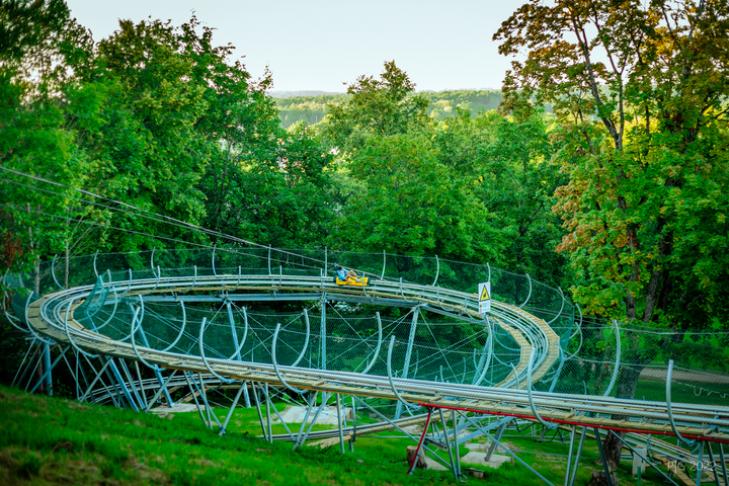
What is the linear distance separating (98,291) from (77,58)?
29.8 feet

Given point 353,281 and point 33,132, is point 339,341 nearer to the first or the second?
point 353,281

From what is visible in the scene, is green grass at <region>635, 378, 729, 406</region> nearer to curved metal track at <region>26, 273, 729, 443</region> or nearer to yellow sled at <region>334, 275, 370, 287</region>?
curved metal track at <region>26, 273, 729, 443</region>

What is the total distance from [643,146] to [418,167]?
14418 millimetres

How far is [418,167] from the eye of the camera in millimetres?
36812

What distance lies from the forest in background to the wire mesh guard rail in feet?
4.82

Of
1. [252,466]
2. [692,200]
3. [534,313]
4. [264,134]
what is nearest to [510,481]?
[252,466]

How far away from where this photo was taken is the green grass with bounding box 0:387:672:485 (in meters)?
9.77

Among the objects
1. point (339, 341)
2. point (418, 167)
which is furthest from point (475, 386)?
point (418, 167)

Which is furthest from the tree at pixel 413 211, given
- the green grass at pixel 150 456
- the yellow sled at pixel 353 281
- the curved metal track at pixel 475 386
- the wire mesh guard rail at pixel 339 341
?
the green grass at pixel 150 456

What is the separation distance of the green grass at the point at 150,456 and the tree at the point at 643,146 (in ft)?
30.4

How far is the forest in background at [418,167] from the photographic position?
2197 cm

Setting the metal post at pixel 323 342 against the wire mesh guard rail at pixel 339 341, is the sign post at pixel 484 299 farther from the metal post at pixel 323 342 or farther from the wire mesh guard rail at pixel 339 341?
the metal post at pixel 323 342

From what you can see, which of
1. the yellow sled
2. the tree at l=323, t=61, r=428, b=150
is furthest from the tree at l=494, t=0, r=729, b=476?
the tree at l=323, t=61, r=428, b=150

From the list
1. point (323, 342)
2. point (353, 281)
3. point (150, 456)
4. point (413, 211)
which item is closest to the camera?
point (150, 456)
